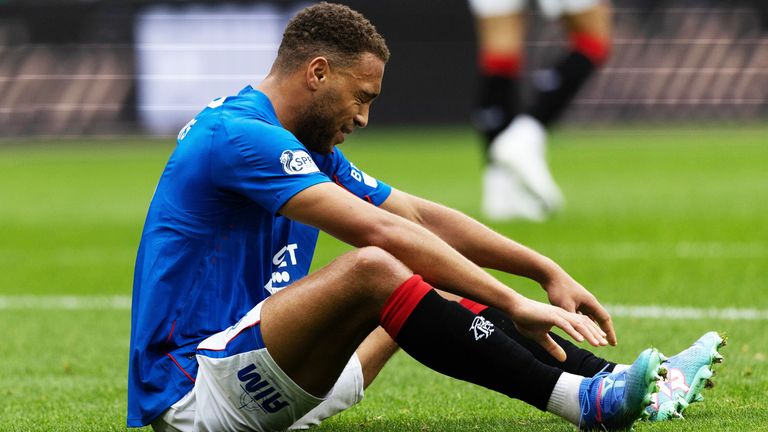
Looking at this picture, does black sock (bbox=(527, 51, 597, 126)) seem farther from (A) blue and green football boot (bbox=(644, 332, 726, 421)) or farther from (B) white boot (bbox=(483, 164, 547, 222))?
(A) blue and green football boot (bbox=(644, 332, 726, 421))

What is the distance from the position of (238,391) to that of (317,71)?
0.91 metres

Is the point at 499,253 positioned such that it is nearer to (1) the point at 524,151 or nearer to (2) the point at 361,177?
(2) the point at 361,177

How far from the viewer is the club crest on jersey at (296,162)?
3.58 m

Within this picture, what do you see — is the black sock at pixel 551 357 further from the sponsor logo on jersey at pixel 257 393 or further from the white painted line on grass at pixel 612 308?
the white painted line on grass at pixel 612 308

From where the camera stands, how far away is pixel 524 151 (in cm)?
1042

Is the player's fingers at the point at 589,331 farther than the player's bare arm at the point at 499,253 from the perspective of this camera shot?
No

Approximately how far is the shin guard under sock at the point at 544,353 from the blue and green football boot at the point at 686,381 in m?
0.17

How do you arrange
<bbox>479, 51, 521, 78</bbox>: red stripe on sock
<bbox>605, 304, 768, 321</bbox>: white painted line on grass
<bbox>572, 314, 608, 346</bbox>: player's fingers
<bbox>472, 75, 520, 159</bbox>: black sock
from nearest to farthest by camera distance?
<bbox>572, 314, 608, 346</bbox>: player's fingers < <bbox>605, 304, 768, 321</bbox>: white painted line on grass < <bbox>472, 75, 520, 159</bbox>: black sock < <bbox>479, 51, 521, 78</bbox>: red stripe on sock

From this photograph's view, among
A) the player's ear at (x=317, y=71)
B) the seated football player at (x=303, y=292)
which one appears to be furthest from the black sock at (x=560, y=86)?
the player's ear at (x=317, y=71)

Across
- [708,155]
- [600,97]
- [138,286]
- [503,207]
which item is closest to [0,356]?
[138,286]

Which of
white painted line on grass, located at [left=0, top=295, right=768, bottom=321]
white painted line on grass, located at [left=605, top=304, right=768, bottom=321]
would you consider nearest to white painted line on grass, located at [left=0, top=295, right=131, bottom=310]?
white painted line on grass, located at [left=0, top=295, right=768, bottom=321]

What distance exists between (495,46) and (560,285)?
735 centimetres

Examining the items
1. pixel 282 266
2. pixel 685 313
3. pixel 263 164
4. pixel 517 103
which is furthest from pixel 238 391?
pixel 517 103

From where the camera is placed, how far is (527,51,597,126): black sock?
1072 cm
